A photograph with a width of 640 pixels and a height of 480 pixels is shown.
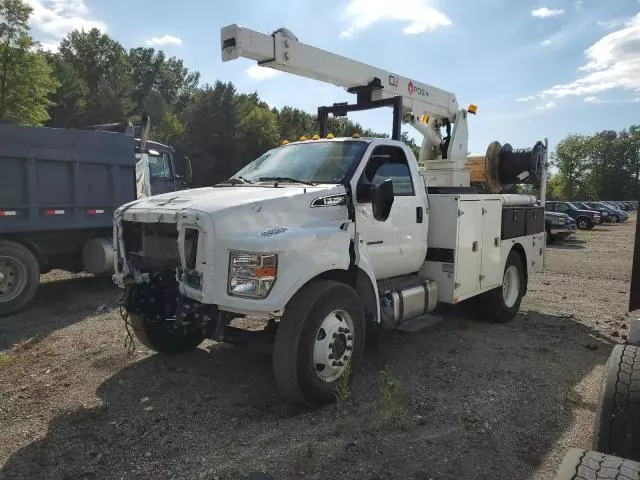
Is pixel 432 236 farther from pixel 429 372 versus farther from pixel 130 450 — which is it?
pixel 130 450

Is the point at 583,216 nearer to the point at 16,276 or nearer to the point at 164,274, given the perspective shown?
the point at 16,276

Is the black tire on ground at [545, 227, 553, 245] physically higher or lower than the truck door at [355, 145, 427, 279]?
lower

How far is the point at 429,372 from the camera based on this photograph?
5.06 metres

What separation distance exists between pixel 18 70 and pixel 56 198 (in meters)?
30.9

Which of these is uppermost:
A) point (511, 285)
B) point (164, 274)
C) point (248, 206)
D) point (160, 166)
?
point (160, 166)

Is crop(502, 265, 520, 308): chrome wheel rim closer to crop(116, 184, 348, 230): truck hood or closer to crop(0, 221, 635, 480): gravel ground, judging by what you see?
crop(0, 221, 635, 480): gravel ground

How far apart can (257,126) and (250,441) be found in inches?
1669

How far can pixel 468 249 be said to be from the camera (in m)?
6.16

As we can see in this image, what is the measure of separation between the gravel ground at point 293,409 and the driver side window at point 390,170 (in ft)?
5.89

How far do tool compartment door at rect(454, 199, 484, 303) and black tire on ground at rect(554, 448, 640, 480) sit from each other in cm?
389

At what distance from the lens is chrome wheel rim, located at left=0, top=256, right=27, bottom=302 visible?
7.32 m

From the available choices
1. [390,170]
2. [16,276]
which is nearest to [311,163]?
[390,170]

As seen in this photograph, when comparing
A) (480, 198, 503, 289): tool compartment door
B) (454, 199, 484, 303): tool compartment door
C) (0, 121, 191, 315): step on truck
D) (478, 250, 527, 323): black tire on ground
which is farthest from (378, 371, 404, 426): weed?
(0, 121, 191, 315): step on truck

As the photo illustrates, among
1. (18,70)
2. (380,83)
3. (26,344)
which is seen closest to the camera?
(26,344)
